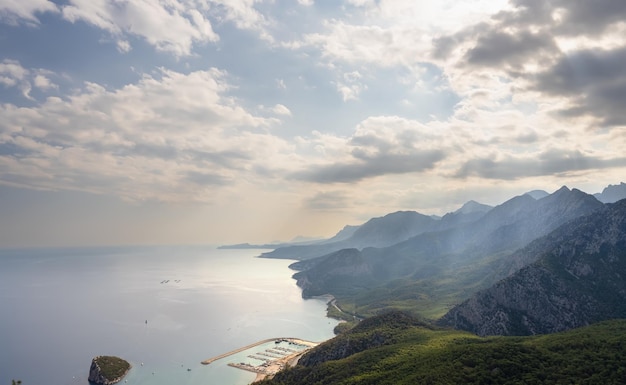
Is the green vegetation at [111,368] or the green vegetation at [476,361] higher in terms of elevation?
the green vegetation at [476,361]

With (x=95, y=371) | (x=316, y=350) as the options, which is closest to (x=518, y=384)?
(x=316, y=350)

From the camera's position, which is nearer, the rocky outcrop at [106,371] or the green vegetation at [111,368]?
the rocky outcrop at [106,371]

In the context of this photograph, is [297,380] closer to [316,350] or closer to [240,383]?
[316,350]

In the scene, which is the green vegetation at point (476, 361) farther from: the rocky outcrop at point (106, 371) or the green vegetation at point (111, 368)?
the green vegetation at point (111, 368)

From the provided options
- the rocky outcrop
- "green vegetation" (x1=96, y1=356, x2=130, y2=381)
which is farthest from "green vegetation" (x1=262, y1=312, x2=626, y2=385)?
"green vegetation" (x1=96, y1=356, x2=130, y2=381)

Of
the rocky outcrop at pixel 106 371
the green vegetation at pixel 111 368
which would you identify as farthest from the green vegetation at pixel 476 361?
the green vegetation at pixel 111 368

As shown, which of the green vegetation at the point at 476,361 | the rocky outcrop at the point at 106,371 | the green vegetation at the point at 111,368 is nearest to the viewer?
the green vegetation at the point at 476,361

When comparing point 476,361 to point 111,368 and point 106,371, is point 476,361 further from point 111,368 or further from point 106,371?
point 111,368
